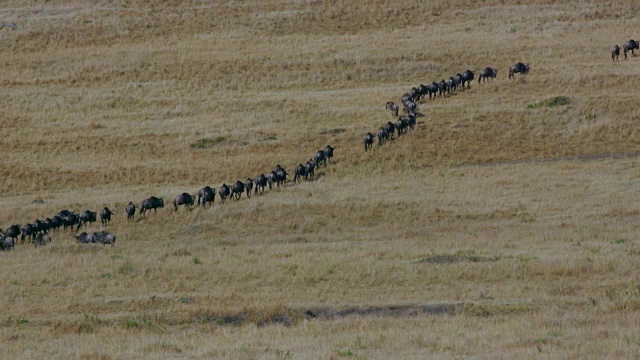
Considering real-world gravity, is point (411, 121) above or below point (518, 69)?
below

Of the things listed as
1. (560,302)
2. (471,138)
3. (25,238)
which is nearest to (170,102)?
(471,138)

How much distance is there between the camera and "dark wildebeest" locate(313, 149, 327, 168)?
5262 cm

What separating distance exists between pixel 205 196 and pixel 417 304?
904 inches

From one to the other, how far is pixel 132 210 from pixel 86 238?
16.4 ft

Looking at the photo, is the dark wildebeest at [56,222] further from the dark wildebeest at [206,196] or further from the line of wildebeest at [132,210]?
the dark wildebeest at [206,196]

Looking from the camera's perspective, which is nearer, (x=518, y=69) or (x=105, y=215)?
(x=105, y=215)

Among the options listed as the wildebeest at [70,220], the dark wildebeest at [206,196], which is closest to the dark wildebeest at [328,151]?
the dark wildebeest at [206,196]

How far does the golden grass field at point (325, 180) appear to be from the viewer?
74.0 ft

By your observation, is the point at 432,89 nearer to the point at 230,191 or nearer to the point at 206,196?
the point at 230,191

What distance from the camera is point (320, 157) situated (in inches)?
2083

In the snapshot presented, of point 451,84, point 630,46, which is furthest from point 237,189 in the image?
point 630,46

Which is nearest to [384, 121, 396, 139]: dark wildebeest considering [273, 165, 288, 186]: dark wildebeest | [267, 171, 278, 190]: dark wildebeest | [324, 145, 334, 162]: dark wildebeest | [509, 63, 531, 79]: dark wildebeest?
[324, 145, 334, 162]: dark wildebeest

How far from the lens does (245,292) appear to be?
91.9 ft

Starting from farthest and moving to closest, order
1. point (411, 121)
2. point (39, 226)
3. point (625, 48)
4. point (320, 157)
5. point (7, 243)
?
point (625, 48) → point (411, 121) → point (320, 157) → point (39, 226) → point (7, 243)
